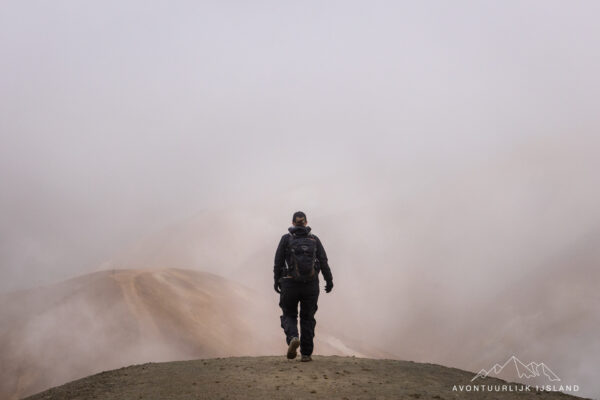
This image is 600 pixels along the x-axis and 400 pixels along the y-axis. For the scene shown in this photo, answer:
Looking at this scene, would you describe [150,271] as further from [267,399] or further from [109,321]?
[267,399]

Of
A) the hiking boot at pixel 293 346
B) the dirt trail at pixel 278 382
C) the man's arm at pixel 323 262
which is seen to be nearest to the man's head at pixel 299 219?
the man's arm at pixel 323 262

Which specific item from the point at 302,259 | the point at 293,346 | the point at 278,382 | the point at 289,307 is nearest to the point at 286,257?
the point at 302,259

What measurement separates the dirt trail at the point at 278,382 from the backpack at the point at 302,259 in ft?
6.37

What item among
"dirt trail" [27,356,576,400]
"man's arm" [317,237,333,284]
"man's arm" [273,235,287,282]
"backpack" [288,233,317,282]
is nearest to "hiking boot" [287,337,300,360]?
"dirt trail" [27,356,576,400]

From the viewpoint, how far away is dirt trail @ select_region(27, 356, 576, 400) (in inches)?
367

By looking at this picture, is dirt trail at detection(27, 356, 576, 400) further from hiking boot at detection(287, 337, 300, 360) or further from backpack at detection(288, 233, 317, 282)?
backpack at detection(288, 233, 317, 282)

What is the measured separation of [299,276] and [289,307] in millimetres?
792

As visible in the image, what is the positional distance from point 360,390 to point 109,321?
4819 centimetres

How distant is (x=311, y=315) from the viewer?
39.7 ft

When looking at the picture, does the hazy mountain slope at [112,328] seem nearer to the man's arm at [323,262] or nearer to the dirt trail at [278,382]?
the dirt trail at [278,382]

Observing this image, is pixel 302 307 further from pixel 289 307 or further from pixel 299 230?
pixel 299 230

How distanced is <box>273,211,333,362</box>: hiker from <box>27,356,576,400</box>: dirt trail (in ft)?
2.33

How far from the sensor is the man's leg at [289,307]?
463 inches

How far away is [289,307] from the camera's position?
12.0 m
